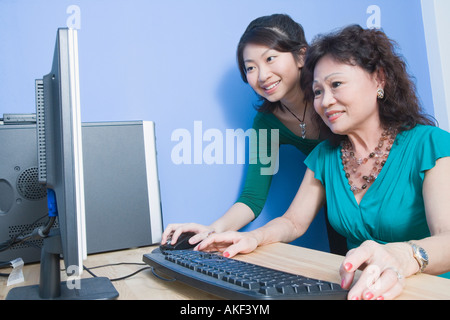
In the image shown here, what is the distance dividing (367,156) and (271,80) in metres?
0.44

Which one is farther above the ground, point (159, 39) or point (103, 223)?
point (159, 39)

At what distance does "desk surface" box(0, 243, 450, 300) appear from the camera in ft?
2.16

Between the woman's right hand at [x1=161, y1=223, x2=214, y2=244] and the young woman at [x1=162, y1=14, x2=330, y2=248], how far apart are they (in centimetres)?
22

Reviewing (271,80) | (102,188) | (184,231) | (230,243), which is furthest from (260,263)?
(271,80)

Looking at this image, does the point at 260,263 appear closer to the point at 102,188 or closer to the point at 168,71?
the point at 102,188

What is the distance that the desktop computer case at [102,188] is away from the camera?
3.49ft

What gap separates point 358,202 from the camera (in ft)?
3.60

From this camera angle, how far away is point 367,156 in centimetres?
113

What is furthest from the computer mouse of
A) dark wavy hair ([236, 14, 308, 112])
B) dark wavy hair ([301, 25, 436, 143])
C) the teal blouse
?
dark wavy hair ([236, 14, 308, 112])
